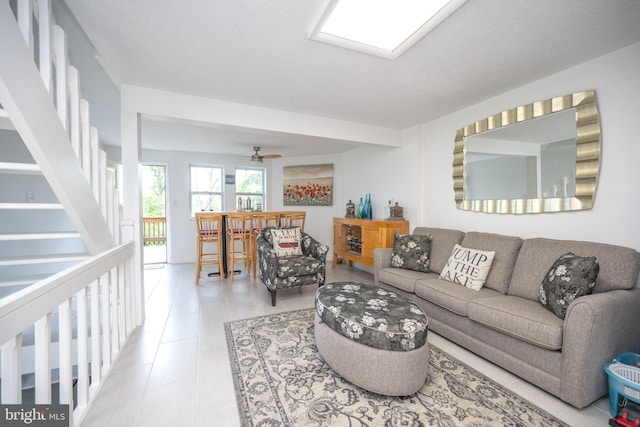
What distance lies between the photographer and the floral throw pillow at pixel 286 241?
11.6 ft

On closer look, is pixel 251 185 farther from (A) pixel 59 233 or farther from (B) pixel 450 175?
(A) pixel 59 233

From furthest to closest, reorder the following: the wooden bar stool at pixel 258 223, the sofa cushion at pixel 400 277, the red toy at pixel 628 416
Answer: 1. the wooden bar stool at pixel 258 223
2. the sofa cushion at pixel 400 277
3. the red toy at pixel 628 416

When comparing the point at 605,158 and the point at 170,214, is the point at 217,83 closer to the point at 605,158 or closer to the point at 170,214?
the point at 605,158

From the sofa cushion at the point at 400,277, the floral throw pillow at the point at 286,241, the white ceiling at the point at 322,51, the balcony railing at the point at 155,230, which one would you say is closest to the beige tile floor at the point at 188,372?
the sofa cushion at the point at 400,277

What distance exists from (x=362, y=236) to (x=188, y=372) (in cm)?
291

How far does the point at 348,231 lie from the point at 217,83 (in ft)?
10.2

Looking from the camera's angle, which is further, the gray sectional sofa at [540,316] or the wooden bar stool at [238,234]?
the wooden bar stool at [238,234]

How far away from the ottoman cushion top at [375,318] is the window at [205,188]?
173 inches

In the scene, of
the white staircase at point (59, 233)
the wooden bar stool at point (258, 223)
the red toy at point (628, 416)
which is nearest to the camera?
the white staircase at point (59, 233)

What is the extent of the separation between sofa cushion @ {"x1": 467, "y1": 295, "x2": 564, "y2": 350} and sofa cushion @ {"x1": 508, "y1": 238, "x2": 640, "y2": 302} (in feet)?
0.50

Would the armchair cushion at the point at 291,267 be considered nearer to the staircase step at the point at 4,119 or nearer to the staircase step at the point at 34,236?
the staircase step at the point at 34,236

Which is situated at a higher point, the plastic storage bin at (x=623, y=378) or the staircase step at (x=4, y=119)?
the staircase step at (x=4, y=119)

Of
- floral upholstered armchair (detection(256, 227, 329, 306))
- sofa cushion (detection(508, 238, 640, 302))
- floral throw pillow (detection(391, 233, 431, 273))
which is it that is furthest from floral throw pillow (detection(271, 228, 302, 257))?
sofa cushion (detection(508, 238, 640, 302))

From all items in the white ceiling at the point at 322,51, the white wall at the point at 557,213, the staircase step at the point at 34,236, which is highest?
the white ceiling at the point at 322,51
